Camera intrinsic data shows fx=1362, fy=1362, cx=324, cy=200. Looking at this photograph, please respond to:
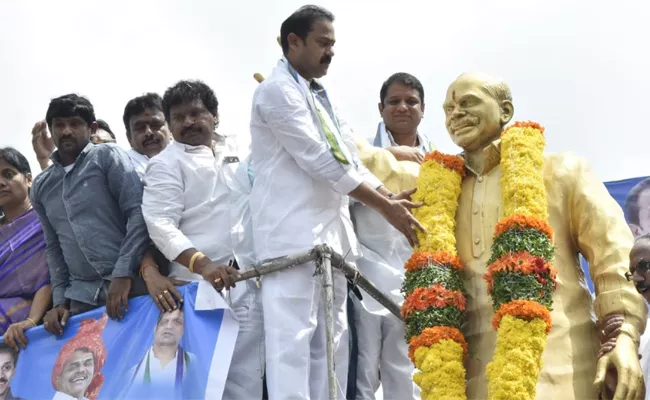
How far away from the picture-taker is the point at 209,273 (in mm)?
9039

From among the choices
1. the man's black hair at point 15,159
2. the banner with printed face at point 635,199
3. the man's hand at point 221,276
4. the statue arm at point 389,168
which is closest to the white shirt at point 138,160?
the man's black hair at point 15,159

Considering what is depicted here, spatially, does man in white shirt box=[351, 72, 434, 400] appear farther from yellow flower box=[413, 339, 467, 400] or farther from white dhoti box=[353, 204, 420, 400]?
yellow flower box=[413, 339, 467, 400]

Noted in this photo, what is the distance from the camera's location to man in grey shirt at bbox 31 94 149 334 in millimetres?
9586

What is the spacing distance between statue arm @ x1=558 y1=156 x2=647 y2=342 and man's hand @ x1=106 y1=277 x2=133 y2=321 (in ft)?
10.2

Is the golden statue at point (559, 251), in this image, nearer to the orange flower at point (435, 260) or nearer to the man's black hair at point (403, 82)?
the orange flower at point (435, 260)

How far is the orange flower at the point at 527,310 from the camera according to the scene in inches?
324

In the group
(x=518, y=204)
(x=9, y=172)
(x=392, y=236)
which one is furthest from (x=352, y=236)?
(x=9, y=172)

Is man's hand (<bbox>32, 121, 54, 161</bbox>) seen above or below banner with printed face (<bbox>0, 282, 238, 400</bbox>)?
above

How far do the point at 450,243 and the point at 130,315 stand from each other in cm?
232

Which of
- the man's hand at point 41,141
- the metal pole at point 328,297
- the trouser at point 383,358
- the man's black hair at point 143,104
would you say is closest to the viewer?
the metal pole at point 328,297

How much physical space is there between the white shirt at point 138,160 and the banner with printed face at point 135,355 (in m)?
1.33

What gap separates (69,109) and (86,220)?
3.21 ft

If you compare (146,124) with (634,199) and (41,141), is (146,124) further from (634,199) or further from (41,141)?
(634,199)

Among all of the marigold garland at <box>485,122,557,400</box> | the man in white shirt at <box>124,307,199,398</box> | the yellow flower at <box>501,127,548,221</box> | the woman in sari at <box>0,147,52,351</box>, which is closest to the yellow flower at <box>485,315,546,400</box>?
the marigold garland at <box>485,122,557,400</box>
